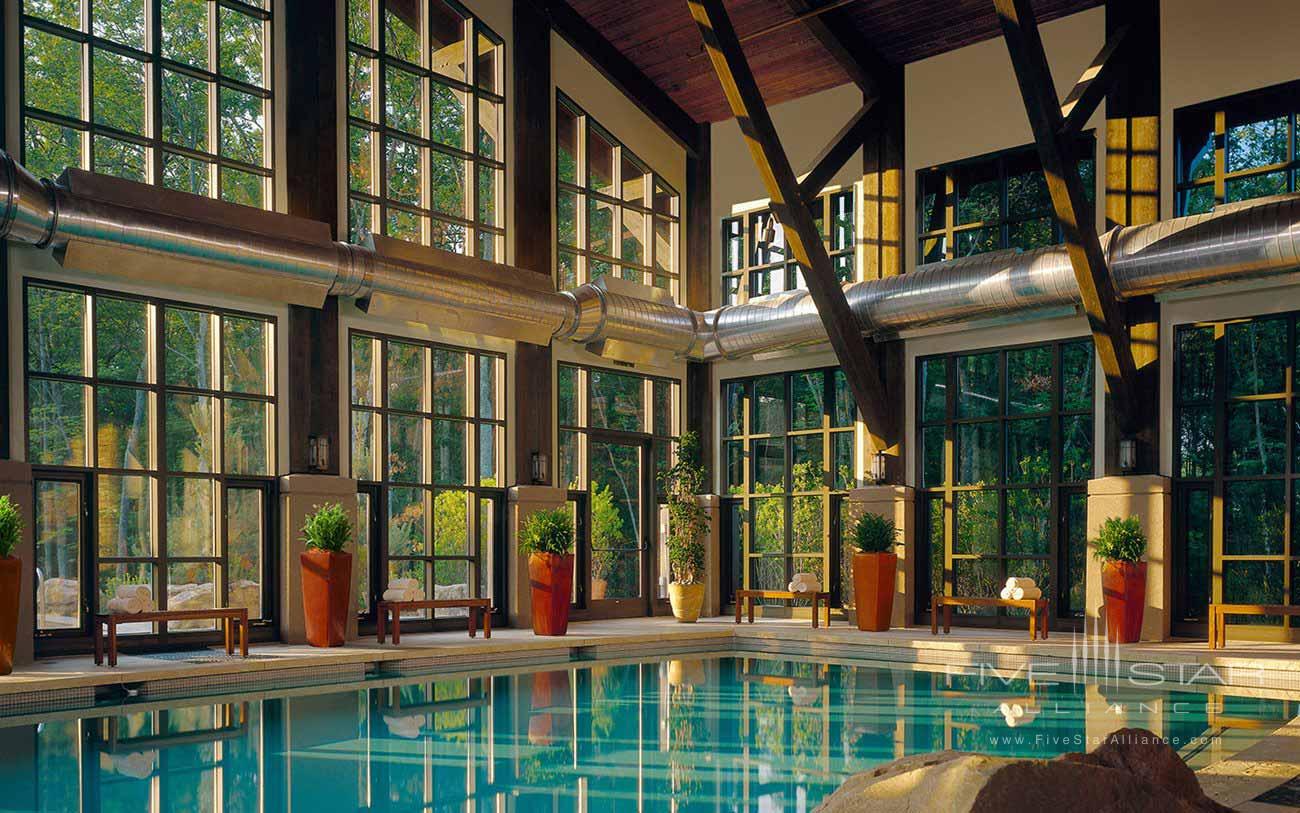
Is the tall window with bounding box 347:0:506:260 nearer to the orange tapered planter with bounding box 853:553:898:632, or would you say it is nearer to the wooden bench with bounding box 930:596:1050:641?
the orange tapered planter with bounding box 853:553:898:632

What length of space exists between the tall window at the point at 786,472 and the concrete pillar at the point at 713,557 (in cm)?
16

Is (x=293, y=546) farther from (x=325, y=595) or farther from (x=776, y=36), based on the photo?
(x=776, y=36)

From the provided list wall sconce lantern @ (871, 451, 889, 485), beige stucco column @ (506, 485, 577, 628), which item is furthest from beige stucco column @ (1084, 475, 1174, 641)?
beige stucco column @ (506, 485, 577, 628)

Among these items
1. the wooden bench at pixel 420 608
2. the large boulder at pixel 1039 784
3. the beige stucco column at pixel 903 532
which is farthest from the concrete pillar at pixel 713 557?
the large boulder at pixel 1039 784

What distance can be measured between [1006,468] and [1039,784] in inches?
379

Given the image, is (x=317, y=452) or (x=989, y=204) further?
(x=989, y=204)

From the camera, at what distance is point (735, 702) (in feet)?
27.3

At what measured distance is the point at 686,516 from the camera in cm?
1375

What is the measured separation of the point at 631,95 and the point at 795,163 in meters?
2.13

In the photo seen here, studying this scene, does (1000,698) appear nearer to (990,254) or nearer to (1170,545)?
(1170,545)

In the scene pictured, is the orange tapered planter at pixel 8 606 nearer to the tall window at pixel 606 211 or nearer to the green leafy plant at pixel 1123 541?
the tall window at pixel 606 211

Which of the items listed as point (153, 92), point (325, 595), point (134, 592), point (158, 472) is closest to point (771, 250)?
point (325, 595)

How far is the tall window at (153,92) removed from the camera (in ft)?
31.1

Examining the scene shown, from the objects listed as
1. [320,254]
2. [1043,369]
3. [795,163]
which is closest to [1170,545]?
[1043,369]
